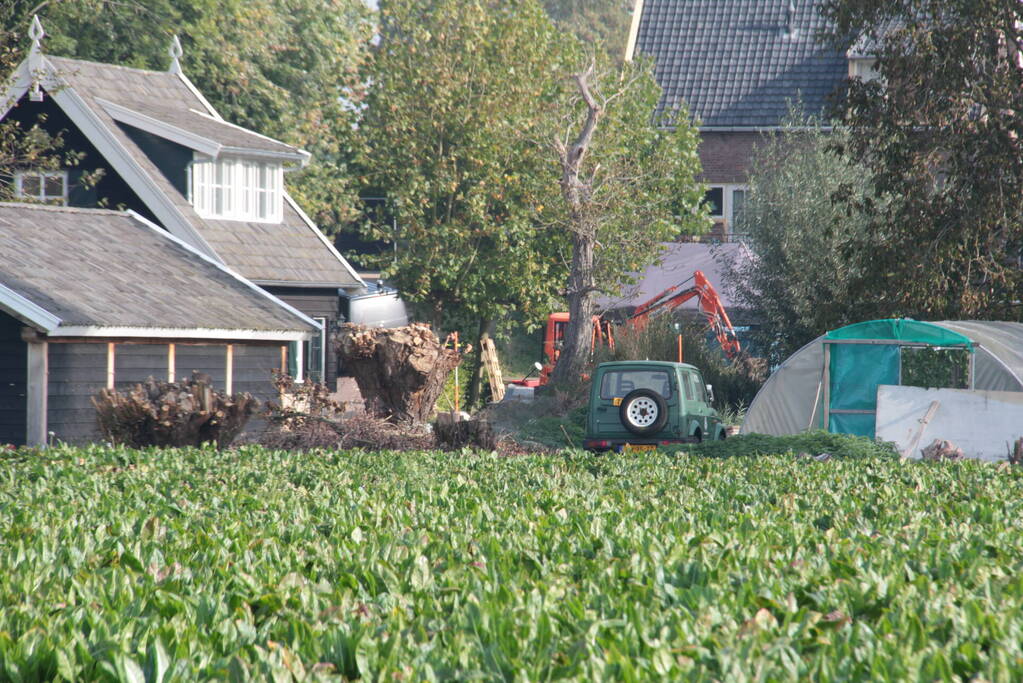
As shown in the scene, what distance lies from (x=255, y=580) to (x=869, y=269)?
65.2 ft

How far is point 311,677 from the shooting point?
4.44 m

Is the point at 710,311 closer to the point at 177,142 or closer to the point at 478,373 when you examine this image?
the point at 478,373

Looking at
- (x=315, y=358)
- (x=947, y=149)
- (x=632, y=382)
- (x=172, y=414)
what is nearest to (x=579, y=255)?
(x=315, y=358)

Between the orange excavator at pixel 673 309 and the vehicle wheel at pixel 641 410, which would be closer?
the vehicle wheel at pixel 641 410

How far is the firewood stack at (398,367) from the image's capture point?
21438 mm

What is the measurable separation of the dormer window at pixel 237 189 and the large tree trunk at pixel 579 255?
7.11 m

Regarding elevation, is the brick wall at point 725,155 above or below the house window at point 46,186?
above

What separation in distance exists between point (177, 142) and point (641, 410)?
12774 millimetres

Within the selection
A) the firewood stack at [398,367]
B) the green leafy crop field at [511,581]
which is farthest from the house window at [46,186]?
the green leafy crop field at [511,581]

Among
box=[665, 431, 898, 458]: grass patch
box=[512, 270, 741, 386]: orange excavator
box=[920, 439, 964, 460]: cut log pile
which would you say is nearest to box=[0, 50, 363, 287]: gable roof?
box=[512, 270, 741, 386]: orange excavator

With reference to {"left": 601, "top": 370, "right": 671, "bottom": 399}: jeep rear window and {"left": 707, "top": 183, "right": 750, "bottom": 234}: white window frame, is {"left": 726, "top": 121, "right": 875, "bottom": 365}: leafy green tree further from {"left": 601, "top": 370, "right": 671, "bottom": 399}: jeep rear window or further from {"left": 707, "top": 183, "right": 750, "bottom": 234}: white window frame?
{"left": 707, "top": 183, "right": 750, "bottom": 234}: white window frame

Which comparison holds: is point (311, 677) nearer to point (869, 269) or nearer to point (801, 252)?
point (869, 269)

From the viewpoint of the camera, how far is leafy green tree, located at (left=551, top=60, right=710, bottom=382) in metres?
31.4

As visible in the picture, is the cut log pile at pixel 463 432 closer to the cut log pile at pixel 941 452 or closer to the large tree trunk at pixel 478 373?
the cut log pile at pixel 941 452
